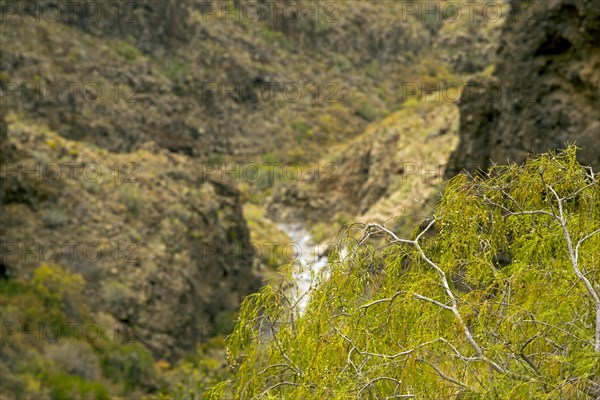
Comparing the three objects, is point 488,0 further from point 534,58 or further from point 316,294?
point 316,294

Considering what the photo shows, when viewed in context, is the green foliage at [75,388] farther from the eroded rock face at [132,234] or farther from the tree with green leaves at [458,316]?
the tree with green leaves at [458,316]

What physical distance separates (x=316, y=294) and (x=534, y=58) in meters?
12.5

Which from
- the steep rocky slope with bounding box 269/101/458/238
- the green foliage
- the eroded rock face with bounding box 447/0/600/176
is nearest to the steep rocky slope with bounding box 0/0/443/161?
the steep rocky slope with bounding box 269/101/458/238

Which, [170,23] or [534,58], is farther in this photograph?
[170,23]

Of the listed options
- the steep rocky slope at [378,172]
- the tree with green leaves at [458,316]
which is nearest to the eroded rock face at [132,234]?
the steep rocky slope at [378,172]

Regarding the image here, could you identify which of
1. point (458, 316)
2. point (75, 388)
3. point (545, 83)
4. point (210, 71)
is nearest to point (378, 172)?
point (210, 71)

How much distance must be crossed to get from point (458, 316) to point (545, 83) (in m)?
12.4

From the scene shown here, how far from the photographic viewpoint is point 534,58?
1694 cm

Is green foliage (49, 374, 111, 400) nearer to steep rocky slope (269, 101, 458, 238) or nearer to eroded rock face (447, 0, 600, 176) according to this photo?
eroded rock face (447, 0, 600, 176)

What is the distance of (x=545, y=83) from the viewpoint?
1655 centimetres

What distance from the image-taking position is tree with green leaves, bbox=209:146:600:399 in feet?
16.6

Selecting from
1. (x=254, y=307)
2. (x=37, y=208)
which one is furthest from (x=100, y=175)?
(x=254, y=307)

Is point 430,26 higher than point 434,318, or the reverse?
point 434,318

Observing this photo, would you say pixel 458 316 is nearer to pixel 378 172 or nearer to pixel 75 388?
pixel 75 388
